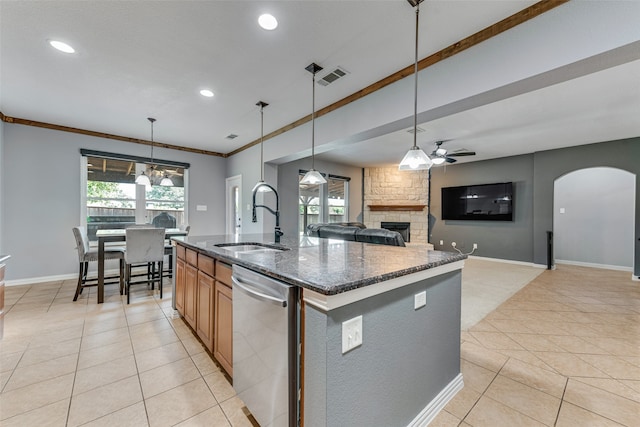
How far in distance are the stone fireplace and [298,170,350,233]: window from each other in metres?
0.79

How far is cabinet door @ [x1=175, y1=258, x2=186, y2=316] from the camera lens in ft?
9.14

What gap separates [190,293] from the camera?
2.54 metres

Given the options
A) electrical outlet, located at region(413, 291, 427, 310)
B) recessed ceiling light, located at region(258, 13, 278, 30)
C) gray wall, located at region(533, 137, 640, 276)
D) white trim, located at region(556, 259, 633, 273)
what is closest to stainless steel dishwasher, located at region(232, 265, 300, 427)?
electrical outlet, located at region(413, 291, 427, 310)

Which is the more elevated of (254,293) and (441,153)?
(441,153)

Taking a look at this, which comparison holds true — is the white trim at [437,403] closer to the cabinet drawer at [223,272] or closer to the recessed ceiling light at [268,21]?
the cabinet drawer at [223,272]

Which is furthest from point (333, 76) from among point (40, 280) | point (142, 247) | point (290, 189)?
point (40, 280)

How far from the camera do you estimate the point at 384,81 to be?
282 centimetres

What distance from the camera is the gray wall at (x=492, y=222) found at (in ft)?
20.2

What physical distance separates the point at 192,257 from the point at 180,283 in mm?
617

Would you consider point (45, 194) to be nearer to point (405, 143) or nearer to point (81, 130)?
point (81, 130)

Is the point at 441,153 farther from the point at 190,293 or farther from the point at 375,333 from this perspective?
the point at 190,293

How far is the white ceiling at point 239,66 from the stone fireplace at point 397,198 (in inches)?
119

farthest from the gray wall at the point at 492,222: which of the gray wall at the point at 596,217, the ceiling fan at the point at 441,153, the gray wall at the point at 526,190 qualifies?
the ceiling fan at the point at 441,153

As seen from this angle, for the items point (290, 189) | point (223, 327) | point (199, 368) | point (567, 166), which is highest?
point (567, 166)
